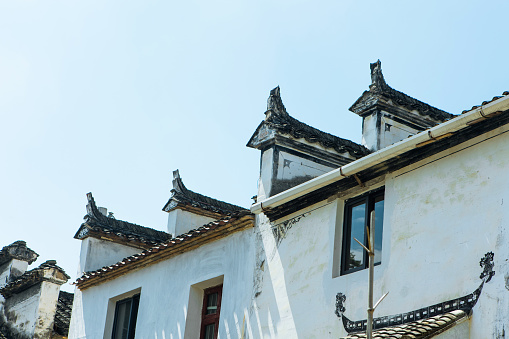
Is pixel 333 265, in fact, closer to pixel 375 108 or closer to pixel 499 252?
pixel 499 252

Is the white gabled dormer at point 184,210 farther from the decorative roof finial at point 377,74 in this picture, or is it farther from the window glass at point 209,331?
the decorative roof finial at point 377,74

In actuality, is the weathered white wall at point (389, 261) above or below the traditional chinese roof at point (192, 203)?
below

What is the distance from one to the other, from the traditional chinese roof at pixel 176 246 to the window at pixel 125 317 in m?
0.63

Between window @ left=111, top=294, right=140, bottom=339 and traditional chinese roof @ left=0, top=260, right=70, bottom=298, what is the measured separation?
3.18 meters

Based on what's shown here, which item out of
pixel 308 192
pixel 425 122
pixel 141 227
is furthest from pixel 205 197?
pixel 308 192

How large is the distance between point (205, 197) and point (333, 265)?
872cm

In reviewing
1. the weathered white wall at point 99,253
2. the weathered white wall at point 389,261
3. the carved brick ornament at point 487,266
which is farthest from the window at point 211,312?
the carved brick ornament at point 487,266

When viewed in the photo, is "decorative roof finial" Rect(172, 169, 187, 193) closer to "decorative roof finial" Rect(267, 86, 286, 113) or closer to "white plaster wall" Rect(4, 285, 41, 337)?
"white plaster wall" Rect(4, 285, 41, 337)

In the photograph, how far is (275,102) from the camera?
54.4ft

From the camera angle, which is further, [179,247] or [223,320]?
[179,247]

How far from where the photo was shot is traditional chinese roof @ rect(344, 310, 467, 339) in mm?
10727

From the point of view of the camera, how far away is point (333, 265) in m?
13.7

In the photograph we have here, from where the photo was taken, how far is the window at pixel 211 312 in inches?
654

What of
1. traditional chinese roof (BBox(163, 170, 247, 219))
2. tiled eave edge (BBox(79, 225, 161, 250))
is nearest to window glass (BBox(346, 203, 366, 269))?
traditional chinese roof (BBox(163, 170, 247, 219))
